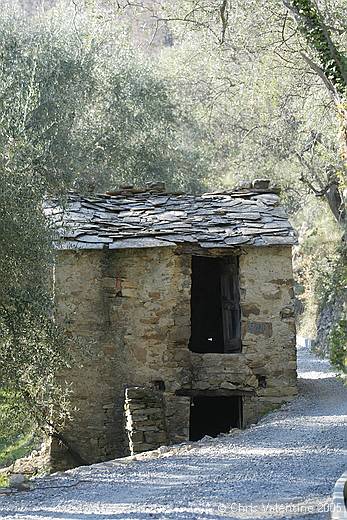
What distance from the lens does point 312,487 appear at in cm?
829

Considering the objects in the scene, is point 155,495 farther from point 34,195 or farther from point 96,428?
point 96,428

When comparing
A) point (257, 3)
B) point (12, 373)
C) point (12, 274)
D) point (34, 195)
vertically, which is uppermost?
point (257, 3)

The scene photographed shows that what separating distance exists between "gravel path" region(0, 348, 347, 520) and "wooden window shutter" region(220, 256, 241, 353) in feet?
11.8

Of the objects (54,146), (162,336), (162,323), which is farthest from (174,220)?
(54,146)

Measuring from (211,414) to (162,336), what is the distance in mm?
3973

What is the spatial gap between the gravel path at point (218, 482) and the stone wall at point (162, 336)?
5.87 feet

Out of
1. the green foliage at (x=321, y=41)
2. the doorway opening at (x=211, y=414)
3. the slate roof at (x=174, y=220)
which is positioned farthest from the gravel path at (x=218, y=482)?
the green foliage at (x=321, y=41)

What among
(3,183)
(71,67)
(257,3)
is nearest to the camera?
(3,183)

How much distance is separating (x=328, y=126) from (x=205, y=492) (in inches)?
574

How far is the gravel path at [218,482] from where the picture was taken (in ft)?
25.3

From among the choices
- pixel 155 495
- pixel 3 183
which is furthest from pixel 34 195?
pixel 155 495

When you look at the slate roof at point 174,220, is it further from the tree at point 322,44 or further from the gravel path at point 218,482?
the gravel path at point 218,482

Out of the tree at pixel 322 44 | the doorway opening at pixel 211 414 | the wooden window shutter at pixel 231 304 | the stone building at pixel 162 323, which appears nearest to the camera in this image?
the tree at pixel 322 44

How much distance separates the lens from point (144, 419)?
14.3m
